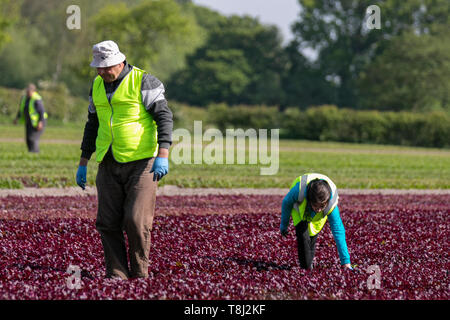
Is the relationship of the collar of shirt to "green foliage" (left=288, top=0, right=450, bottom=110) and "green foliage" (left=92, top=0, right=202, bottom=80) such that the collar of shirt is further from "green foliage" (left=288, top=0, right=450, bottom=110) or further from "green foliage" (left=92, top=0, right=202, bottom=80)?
"green foliage" (left=288, top=0, right=450, bottom=110)

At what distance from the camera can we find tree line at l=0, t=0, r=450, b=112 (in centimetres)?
4928

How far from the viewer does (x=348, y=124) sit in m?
42.1

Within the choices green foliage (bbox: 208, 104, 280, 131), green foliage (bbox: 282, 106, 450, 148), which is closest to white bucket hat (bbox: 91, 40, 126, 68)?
green foliage (bbox: 282, 106, 450, 148)

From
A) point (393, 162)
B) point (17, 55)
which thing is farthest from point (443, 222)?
point (17, 55)

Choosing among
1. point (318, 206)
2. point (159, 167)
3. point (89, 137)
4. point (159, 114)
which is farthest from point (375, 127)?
point (159, 167)

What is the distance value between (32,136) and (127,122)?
14775 mm

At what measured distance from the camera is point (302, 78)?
230 feet

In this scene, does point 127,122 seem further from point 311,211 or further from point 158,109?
point 311,211

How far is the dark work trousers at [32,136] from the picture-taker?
19533mm

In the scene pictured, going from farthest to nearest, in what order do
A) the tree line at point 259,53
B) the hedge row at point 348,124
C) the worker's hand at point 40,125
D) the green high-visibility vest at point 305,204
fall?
the tree line at point 259,53 < the hedge row at point 348,124 < the worker's hand at point 40,125 < the green high-visibility vest at point 305,204

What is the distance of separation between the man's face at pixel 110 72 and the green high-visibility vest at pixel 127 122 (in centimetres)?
8

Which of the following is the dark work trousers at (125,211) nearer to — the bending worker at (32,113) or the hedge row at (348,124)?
the bending worker at (32,113)

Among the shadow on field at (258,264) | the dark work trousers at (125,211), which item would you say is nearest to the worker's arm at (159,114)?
the dark work trousers at (125,211)
